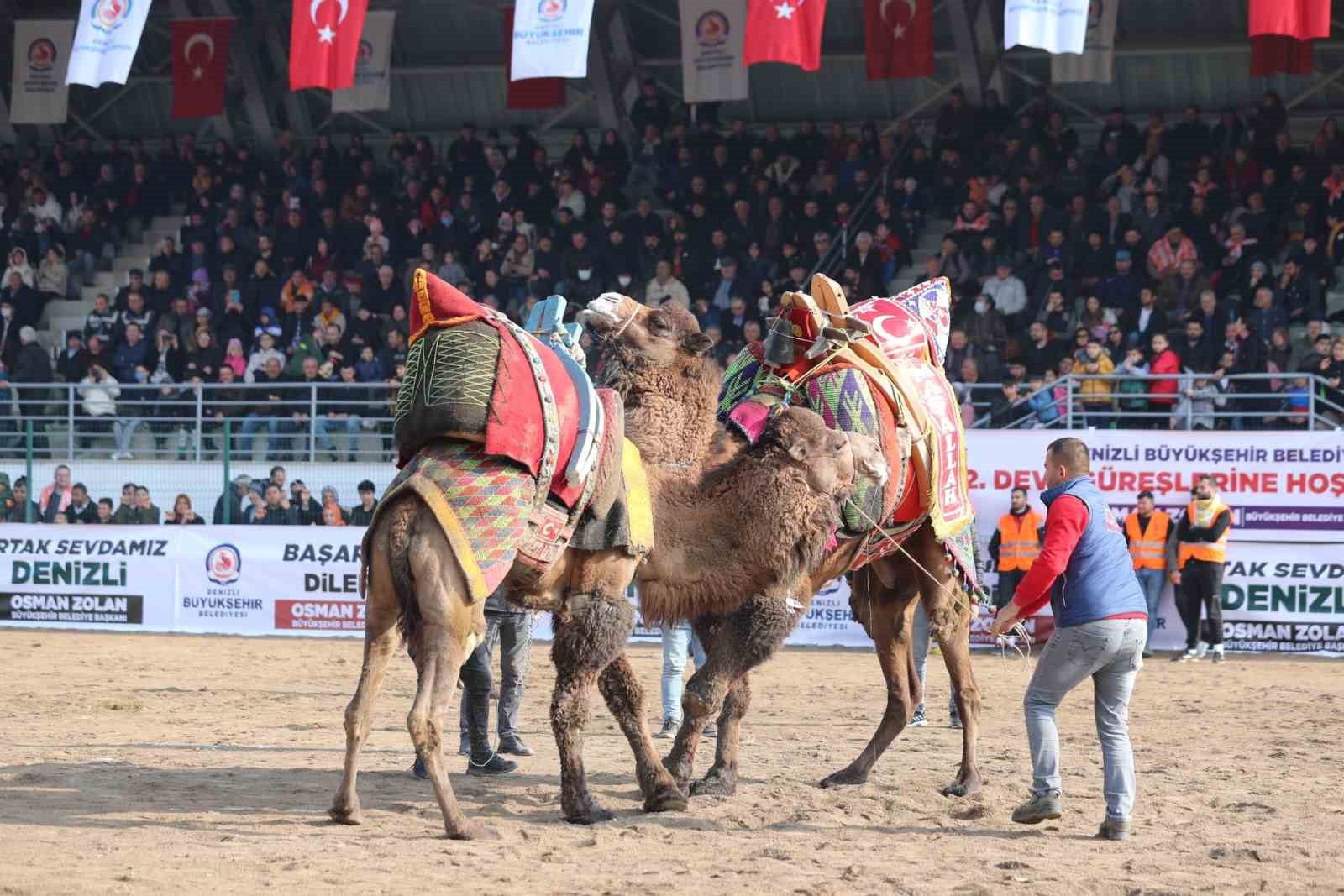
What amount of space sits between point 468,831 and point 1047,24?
46.5 ft

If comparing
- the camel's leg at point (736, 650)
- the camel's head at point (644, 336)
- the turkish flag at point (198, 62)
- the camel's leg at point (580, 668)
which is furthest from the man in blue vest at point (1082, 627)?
the turkish flag at point (198, 62)

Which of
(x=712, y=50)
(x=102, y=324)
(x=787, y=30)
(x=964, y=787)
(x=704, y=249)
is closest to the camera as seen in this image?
(x=964, y=787)

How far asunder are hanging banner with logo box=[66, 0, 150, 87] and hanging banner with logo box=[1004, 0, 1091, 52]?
11.9 meters

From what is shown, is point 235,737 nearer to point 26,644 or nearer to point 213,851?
point 213,851

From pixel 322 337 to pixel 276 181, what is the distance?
5688mm

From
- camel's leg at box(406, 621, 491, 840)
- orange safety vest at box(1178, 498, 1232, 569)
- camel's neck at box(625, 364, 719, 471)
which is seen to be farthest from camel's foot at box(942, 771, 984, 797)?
orange safety vest at box(1178, 498, 1232, 569)

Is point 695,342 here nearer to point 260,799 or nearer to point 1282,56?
point 260,799

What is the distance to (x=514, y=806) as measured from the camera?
8.27 m

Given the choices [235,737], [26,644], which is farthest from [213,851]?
[26,644]

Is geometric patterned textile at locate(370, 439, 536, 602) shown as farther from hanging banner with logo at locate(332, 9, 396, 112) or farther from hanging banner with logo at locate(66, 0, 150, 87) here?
hanging banner with logo at locate(332, 9, 396, 112)

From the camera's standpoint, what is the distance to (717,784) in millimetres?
8547

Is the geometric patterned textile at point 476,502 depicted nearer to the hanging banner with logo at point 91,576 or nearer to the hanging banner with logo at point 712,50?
the hanging banner with logo at point 91,576

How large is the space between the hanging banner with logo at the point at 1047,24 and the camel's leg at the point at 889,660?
424 inches

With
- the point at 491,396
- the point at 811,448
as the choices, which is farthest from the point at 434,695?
the point at 811,448
